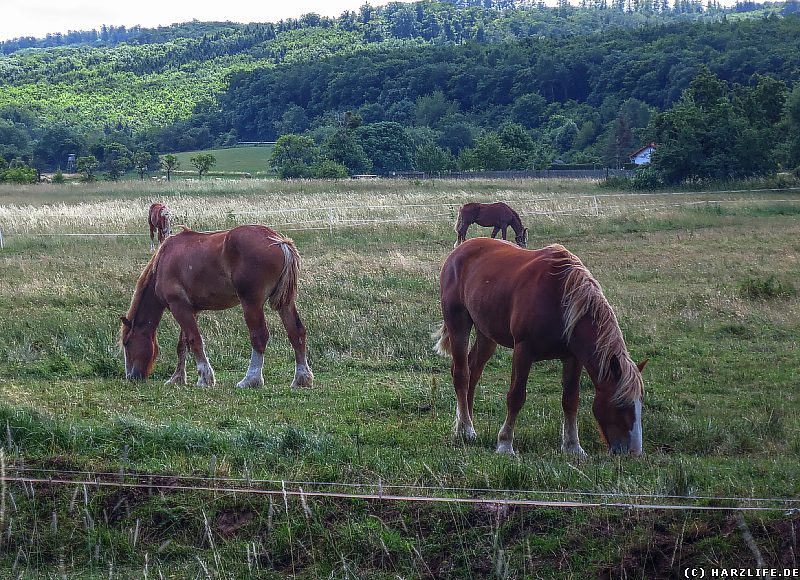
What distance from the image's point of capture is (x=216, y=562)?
16.2ft

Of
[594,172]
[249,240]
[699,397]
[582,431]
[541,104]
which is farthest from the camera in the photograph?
[541,104]

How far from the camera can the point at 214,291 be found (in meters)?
9.87

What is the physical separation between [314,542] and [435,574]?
79 centimetres

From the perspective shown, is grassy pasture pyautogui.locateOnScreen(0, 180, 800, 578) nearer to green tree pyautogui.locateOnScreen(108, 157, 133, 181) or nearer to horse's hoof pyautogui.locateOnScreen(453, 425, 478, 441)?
horse's hoof pyautogui.locateOnScreen(453, 425, 478, 441)

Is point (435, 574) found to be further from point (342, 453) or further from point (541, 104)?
point (541, 104)

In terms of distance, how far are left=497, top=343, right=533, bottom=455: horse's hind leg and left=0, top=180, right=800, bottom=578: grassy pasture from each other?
252mm

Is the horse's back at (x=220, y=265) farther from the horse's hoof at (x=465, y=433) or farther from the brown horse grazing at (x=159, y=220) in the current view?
the brown horse grazing at (x=159, y=220)

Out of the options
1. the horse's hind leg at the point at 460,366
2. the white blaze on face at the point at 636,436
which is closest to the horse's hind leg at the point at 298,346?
the horse's hind leg at the point at 460,366

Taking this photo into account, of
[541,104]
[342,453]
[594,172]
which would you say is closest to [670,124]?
[594,172]

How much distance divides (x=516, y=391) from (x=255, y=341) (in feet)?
13.2

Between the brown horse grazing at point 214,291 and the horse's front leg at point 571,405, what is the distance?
12.1 feet

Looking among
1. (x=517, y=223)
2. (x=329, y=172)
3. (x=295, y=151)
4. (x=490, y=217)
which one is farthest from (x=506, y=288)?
(x=295, y=151)

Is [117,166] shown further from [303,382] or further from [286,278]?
[303,382]

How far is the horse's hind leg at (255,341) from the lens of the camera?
31.3 feet
